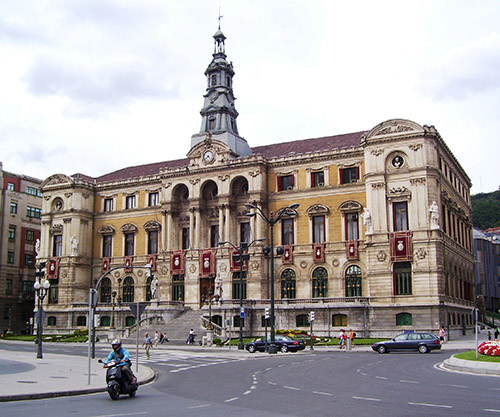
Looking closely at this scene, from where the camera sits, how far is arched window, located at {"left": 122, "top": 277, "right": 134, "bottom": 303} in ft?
251

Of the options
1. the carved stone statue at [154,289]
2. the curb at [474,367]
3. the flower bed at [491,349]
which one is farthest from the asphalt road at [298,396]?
the carved stone statue at [154,289]

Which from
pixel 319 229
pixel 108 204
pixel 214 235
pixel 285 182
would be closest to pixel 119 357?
pixel 319 229

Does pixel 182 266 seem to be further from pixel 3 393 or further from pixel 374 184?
pixel 3 393

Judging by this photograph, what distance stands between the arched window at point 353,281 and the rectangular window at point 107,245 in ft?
103

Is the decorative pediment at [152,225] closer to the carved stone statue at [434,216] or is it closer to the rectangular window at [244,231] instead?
the rectangular window at [244,231]

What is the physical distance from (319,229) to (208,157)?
15550 mm

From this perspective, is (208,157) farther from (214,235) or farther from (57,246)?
(57,246)

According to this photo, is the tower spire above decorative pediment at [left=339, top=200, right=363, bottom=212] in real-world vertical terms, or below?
above

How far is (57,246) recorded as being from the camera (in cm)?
8062

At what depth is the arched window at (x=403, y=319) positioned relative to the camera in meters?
58.8

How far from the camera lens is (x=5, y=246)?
8794 cm

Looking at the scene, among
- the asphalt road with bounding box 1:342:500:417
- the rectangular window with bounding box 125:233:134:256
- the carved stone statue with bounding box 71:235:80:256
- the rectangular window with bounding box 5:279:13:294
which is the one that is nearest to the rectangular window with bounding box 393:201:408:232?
the asphalt road with bounding box 1:342:500:417

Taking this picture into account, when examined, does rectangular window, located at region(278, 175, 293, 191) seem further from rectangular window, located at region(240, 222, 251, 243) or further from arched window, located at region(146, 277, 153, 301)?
arched window, located at region(146, 277, 153, 301)

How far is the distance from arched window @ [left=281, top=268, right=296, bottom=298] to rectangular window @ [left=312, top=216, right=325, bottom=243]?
4362mm
